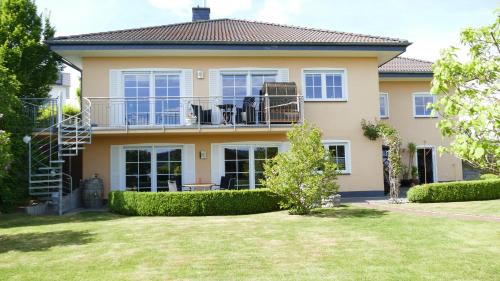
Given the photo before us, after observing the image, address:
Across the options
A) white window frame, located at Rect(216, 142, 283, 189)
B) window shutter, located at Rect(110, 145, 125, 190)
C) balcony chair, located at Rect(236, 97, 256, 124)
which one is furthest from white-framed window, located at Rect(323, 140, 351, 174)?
window shutter, located at Rect(110, 145, 125, 190)

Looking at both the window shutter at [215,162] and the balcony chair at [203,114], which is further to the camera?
the window shutter at [215,162]

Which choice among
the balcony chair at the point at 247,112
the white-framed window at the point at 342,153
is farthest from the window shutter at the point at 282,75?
the white-framed window at the point at 342,153

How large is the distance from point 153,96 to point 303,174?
7.08m

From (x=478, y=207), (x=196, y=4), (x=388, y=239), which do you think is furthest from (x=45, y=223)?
(x=196, y=4)

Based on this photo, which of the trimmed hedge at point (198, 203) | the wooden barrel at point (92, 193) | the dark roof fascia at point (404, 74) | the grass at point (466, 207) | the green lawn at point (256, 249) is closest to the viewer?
the green lawn at point (256, 249)

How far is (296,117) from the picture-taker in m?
15.8

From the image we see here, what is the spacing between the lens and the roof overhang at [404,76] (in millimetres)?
19703

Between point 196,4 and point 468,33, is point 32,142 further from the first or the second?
point 468,33

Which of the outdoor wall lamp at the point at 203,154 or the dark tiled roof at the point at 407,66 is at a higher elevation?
the dark tiled roof at the point at 407,66

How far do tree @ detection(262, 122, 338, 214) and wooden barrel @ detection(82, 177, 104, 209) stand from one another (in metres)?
6.55

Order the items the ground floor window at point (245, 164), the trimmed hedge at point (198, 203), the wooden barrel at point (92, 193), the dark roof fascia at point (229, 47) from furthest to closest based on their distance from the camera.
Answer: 1. the ground floor window at point (245, 164)
2. the dark roof fascia at point (229, 47)
3. the wooden barrel at point (92, 193)
4. the trimmed hedge at point (198, 203)

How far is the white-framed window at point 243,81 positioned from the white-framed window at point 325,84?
1.30 m

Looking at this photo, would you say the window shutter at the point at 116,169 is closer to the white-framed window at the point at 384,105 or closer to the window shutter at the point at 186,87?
the window shutter at the point at 186,87

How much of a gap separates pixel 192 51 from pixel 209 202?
20.0 ft
